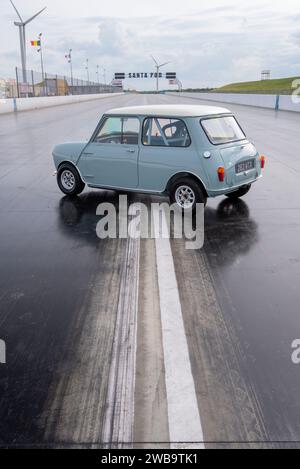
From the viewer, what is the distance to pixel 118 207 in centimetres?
838

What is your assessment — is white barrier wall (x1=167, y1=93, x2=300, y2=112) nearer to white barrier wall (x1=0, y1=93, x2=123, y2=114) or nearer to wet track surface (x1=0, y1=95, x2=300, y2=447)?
white barrier wall (x1=0, y1=93, x2=123, y2=114)

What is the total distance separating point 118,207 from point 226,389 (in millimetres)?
5398

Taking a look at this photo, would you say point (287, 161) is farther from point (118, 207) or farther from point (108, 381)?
point (108, 381)

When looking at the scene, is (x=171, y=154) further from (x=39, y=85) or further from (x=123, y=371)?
(x=39, y=85)

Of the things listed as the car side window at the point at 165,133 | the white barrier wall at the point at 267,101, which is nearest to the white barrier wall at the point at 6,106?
the white barrier wall at the point at 267,101

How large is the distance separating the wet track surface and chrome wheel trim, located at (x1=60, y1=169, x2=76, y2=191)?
82cm

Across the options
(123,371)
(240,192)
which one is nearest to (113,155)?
(240,192)

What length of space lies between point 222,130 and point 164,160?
45.9 inches

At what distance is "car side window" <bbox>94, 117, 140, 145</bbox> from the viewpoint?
8.10 meters

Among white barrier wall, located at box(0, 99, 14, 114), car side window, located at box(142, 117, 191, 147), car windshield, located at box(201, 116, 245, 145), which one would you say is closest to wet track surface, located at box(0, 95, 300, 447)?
car windshield, located at box(201, 116, 245, 145)

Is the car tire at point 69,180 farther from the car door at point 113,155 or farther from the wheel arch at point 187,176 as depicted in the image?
the wheel arch at point 187,176

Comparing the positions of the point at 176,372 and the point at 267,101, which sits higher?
the point at 267,101

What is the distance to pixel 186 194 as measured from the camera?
25.2ft

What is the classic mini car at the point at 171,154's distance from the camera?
7.45 meters
